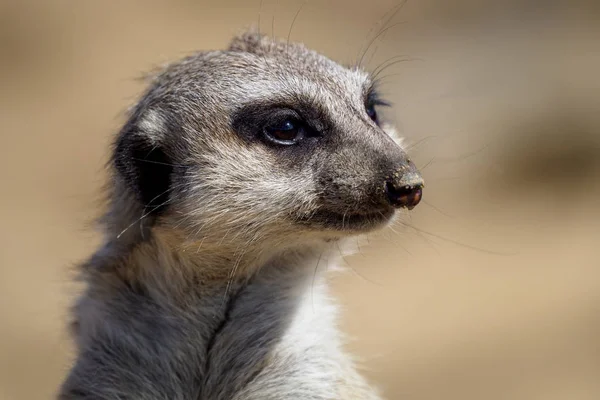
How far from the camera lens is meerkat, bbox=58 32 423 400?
10.0 ft

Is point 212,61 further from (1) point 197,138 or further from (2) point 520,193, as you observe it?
(2) point 520,193

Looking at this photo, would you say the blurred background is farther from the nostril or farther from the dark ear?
the nostril

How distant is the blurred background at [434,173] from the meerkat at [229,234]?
2.41 m

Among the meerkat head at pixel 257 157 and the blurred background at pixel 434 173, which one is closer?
the meerkat head at pixel 257 157

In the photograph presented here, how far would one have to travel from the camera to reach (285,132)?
10.2 feet

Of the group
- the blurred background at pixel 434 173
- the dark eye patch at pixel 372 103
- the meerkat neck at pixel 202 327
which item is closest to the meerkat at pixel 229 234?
the meerkat neck at pixel 202 327

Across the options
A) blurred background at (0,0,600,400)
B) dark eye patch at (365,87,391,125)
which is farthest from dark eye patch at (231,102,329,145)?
blurred background at (0,0,600,400)

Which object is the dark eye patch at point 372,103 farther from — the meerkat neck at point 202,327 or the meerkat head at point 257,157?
the meerkat neck at point 202,327

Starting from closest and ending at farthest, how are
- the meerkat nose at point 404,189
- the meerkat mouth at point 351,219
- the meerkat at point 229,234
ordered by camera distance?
the meerkat nose at point 404,189 < the meerkat mouth at point 351,219 < the meerkat at point 229,234

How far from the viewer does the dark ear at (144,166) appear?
3211 millimetres

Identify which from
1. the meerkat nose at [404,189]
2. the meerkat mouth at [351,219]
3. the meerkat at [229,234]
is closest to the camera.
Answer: the meerkat nose at [404,189]

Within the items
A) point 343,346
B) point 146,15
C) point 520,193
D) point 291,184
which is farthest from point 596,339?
point 146,15

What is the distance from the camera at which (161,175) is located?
3.24 meters

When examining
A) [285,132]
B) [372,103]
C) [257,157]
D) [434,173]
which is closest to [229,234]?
[257,157]
